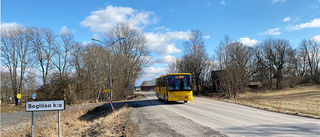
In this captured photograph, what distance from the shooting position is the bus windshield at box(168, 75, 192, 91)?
19219 mm

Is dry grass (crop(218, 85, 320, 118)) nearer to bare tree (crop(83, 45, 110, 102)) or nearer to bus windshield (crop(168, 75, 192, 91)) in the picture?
bus windshield (crop(168, 75, 192, 91))

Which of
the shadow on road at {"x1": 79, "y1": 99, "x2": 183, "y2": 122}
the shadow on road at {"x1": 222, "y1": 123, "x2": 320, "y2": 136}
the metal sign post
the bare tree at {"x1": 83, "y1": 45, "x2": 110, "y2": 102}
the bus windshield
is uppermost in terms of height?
the bare tree at {"x1": 83, "y1": 45, "x2": 110, "y2": 102}

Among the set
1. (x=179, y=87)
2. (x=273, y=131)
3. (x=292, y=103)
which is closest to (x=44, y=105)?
(x=273, y=131)

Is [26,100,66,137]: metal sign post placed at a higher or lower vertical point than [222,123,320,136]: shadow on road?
higher

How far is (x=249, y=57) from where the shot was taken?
53.3 meters

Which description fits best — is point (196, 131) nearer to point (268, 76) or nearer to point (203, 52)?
point (203, 52)

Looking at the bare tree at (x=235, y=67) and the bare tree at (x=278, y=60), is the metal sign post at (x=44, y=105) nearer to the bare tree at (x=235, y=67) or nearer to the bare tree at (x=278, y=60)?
the bare tree at (x=235, y=67)

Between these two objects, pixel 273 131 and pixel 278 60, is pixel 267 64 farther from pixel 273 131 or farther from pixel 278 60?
pixel 273 131

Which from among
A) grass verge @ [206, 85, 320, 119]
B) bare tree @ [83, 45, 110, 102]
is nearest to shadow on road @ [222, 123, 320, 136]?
Result: grass verge @ [206, 85, 320, 119]

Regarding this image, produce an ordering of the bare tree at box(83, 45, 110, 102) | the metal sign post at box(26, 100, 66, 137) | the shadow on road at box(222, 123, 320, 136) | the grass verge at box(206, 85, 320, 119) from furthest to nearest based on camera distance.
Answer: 1. the bare tree at box(83, 45, 110, 102)
2. the grass verge at box(206, 85, 320, 119)
3. the metal sign post at box(26, 100, 66, 137)
4. the shadow on road at box(222, 123, 320, 136)

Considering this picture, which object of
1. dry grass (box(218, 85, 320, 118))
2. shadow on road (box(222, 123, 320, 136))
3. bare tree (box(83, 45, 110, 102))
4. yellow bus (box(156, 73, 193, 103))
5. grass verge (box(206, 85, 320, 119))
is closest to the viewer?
shadow on road (box(222, 123, 320, 136))

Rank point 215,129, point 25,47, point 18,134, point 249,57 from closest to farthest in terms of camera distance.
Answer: point 215,129
point 18,134
point 25,47
point 249,57

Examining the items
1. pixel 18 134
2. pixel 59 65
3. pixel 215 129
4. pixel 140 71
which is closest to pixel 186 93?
pixel 215 129

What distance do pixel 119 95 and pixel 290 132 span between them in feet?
110
